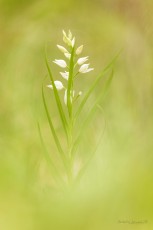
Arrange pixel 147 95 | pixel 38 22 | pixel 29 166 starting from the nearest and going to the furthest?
pixel 29 166
pixel 147 95
pixel 38 22

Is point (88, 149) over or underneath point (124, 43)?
underneath

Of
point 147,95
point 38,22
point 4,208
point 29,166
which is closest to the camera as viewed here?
point 4,208

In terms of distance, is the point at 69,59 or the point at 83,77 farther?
the point at 83,77

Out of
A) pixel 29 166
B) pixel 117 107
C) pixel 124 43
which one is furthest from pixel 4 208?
pixel 124 43

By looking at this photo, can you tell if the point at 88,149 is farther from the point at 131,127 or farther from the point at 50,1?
the point at 50,1

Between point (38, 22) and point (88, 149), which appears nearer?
point (88, 149)

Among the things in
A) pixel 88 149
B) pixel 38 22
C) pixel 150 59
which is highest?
pixel 38 22

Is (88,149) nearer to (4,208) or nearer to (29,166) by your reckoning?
(29,166)

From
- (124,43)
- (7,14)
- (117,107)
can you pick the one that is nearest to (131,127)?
(117,107)

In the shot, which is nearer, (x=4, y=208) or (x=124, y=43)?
(x=4, y=208)
